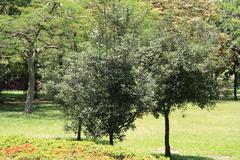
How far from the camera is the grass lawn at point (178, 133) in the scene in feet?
68.8

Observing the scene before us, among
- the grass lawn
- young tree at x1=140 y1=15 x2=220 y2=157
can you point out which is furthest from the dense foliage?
the grass lawn

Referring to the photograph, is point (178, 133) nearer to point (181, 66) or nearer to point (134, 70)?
point (181, 66)

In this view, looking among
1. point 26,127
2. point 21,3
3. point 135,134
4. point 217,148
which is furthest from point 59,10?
point 217,148

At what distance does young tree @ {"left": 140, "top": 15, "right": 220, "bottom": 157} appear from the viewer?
58.2 feet

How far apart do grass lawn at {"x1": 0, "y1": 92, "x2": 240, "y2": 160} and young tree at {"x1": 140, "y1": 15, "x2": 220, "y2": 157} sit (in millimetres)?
1589

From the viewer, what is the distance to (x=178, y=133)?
90.8 feet

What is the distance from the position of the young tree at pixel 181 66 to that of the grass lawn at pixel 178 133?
5.21ft

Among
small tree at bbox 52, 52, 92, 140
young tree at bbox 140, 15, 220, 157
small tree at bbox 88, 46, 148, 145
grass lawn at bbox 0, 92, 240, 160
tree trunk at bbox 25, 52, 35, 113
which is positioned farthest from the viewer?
tree trunk at bbox 25, 52, 35, 113

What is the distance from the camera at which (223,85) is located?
62.7 ft

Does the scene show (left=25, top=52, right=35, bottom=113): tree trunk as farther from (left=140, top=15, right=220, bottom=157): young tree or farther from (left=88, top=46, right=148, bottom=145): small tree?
(left=88, top=46, right=148, bottom=145): small tree

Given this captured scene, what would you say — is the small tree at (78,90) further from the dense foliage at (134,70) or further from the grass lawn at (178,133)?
the grass lawn at (178,133)

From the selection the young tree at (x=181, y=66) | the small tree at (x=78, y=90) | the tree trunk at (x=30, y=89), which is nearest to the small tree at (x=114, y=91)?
the small tree at (x=78, y=90)

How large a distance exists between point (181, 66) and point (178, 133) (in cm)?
1050

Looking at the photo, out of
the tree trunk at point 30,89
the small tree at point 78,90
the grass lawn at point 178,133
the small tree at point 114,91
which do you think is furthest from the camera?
the tree trunk at point 30,89
